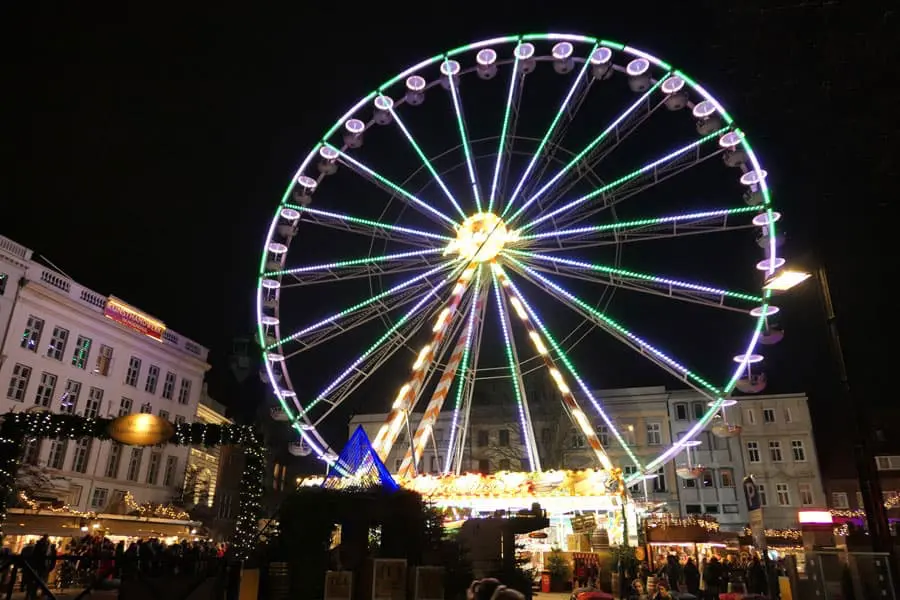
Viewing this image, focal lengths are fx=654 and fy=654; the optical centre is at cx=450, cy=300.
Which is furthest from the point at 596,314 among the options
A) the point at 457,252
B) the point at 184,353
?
the point at 184,353

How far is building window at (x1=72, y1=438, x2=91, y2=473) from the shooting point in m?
30.4

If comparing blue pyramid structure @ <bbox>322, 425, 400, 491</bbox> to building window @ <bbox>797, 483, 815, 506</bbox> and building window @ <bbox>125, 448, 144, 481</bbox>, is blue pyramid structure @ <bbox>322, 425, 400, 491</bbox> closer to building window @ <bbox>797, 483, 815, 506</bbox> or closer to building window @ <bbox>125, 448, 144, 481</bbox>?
building window @ <bbox>125, 448, 144, 481</bbox>

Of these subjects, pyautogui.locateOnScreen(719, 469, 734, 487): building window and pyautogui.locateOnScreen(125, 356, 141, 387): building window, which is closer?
pyautogui.locateOnScreen(125, 356, 141, 387): building window

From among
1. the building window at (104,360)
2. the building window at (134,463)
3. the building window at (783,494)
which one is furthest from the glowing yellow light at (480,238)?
the building window at (783,494)

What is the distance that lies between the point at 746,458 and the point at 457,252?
3138 cm

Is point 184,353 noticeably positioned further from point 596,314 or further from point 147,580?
point 147,580

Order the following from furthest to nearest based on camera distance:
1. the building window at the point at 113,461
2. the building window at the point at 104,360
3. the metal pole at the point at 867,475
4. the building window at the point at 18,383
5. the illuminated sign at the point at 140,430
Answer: the building window at the point at 104,360 → the building window at the point at 113,461 → the building window at the point at 18,383 → the illuminated sign at the point at 140,430 → the metal pole at the point at 867,475

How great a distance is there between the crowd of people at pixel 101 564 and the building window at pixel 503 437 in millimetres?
28676

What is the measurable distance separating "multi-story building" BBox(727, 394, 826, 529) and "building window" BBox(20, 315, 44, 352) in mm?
39830

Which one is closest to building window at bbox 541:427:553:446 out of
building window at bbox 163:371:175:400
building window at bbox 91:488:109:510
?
building window at bbox 163:371:175:400

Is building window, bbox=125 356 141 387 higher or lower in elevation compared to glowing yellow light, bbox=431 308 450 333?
higher

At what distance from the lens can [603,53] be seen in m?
19.5

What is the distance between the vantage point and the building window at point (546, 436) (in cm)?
3997

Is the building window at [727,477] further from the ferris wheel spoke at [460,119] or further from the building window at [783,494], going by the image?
the ferris wheel spoke at [460,119]
